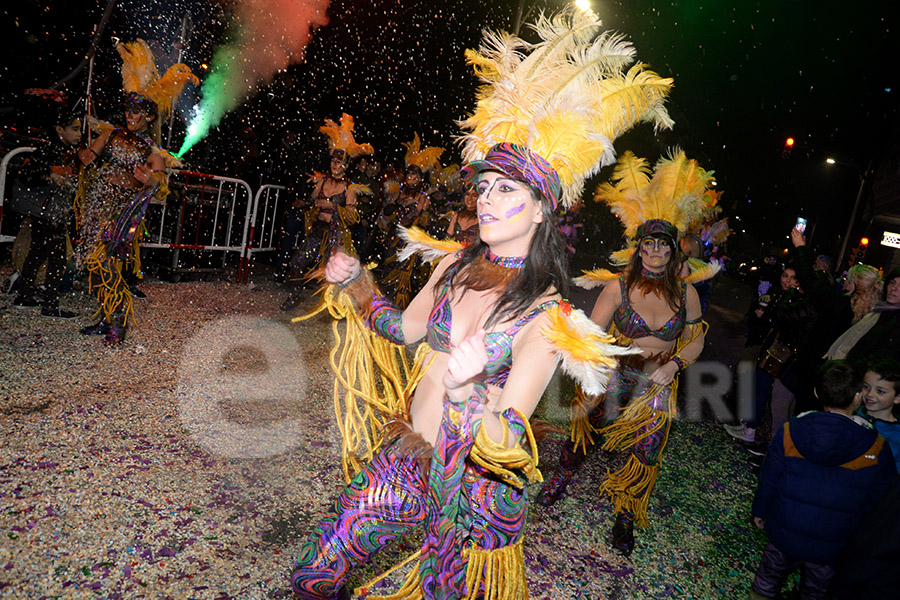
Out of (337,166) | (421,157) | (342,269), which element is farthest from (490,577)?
(421,157)


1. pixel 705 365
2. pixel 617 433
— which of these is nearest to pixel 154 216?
pixel 617 433

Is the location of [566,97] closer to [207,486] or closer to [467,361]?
[467,361]

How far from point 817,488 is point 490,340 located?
224cm

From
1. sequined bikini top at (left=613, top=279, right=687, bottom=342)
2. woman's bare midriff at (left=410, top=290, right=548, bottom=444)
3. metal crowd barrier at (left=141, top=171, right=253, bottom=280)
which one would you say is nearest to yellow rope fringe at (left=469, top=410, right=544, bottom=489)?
woman's bare midriff at (left=410, top=290, right=548, bottom=444)

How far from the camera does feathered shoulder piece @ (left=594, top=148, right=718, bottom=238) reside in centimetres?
430

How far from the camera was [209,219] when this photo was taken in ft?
31.3

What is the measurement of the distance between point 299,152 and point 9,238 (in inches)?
200

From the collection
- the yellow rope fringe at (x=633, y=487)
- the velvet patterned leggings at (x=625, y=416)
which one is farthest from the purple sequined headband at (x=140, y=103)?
the yellow rope fringe at (x=633, y=487)

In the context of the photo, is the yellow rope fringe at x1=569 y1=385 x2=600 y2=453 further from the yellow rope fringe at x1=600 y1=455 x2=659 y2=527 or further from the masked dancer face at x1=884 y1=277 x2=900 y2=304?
the masked dancer face at x1=884 y1=277 x2=900 y2=304

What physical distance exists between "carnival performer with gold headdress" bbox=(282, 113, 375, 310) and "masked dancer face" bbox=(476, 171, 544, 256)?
5.96 m

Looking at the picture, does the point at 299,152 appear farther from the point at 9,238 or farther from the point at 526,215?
the point at 526,215

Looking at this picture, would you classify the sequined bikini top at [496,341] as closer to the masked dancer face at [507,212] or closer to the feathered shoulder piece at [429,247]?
the masked dancer face at [507,212]

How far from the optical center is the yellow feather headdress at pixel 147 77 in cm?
525

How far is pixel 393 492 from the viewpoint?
2012 mm
